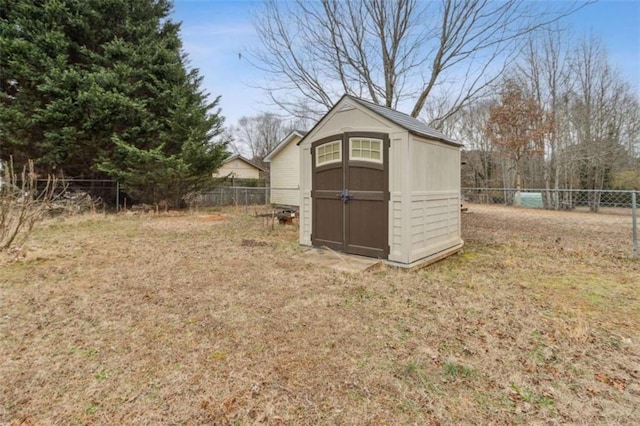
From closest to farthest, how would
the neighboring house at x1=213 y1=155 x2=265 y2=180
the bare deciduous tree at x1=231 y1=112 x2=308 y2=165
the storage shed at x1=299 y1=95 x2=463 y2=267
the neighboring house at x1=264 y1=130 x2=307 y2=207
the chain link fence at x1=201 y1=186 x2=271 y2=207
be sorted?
the storage shed at x1=299 y1=95 x2=463 y2=267, the neighboring house at x1=264 y1=130 x2=307 y2=207, the chain link fence at x1=201 y1=186 x2=271 y2=207, the neighboring house at x1=213 y1=155 x2=265 y2=180, the bare deciduous tree at x1=231 y1=112 x2=308 y2=165

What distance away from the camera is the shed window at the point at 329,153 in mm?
5223

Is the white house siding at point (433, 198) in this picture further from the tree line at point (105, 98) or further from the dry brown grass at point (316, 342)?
the tree line at point (105, 98)

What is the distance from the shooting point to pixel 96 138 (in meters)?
11.2

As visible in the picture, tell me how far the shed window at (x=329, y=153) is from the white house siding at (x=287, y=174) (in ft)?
28.6

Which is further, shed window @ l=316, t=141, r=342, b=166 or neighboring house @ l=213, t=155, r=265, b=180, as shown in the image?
neighboring house @ l=213, t=155, r=265, b=180

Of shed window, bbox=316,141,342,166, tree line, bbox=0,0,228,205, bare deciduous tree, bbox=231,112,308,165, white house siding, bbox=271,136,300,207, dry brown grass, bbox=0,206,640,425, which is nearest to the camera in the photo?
dry brown grass, bbox=0,206,640,425

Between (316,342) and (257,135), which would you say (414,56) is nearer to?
(316,342)

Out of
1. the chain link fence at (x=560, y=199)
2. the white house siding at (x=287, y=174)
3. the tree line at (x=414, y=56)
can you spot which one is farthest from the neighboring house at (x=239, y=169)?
the chain link fence at (x=560, y=199)

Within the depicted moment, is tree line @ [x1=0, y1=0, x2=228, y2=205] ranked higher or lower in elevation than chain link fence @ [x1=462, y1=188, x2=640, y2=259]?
higher

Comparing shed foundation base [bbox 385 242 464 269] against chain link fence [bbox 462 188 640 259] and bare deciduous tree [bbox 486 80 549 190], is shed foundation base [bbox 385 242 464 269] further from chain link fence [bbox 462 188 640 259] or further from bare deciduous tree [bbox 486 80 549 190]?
bare deciduous tree [bbox 486 80 549 190]

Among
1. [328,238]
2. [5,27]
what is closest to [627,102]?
[328,238]

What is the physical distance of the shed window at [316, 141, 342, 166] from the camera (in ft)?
17.1

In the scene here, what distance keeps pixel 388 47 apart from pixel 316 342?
10.5 meters

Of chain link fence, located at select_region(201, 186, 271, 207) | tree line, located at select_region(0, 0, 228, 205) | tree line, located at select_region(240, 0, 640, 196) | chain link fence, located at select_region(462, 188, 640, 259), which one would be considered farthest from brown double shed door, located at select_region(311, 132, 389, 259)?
chain link fence, located at select_region(462, 188, 640, 259)
